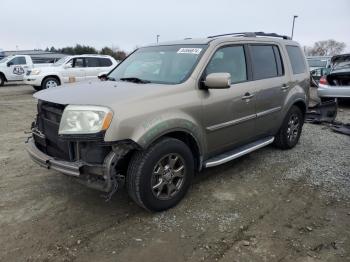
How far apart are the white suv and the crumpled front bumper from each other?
11.1m

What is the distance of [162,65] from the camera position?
14.2 feet

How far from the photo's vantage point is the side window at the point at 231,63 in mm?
4245

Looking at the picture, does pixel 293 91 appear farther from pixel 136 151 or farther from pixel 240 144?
pixel 136 151

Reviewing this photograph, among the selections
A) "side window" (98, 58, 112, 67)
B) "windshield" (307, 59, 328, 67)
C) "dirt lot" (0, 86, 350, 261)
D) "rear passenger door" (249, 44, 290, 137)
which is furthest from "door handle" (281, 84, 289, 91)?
"windshield" (307, 59, 328, 67)

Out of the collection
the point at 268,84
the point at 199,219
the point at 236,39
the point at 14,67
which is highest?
the point at 236,39

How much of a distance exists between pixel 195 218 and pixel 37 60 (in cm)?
2402

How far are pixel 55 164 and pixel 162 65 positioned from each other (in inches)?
69.5

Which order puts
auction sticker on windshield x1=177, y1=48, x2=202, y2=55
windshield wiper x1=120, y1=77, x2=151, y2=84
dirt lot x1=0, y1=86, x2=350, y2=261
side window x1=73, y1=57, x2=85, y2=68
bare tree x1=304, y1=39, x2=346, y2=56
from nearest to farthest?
dirt lot x1=0, y1=86, x2=350, y2=261, windshield wiper x1=120, y1=77, x2=151, y2=84, auction sticker on windshield x1=177, y1=48, x2=202, y2=55, side window x1=73, y1=57, x2=85, y2=68, bare tree x1=304, y1=39, x2=346, y2=56

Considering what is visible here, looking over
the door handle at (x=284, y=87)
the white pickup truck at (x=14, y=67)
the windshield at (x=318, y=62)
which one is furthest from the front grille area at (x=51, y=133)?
the windshield at (x=318, y=62)

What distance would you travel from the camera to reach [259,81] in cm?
482

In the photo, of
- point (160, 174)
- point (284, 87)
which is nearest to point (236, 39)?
point (284, 87)

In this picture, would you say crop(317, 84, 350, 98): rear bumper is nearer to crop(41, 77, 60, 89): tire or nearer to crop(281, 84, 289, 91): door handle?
crop(281, 84, 289, 91): door handle

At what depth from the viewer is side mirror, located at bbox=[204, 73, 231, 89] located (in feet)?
12.4

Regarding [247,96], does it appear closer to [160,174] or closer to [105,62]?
[160,174]
